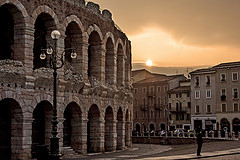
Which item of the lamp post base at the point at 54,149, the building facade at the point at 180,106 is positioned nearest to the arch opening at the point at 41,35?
the lamp post base at the point at 54,149

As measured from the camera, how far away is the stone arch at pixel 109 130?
3731 centimetres

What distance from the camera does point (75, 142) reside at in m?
33.0

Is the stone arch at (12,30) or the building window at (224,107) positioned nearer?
the stone arch at (12,30)

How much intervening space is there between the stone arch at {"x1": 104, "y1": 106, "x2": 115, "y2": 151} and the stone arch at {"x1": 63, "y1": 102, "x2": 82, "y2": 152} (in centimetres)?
468

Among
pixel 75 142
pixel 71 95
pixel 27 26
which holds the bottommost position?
pixel 75 142

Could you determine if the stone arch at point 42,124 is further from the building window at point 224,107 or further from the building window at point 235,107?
the building window at point 224,107

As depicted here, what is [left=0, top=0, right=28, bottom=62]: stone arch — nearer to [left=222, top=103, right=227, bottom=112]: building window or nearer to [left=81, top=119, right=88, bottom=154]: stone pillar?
[left=81, top=119, right=88, bottom=154]: stone pillar

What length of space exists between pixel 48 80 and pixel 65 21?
Result: 455 cm

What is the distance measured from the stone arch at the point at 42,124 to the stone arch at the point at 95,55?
6159mm

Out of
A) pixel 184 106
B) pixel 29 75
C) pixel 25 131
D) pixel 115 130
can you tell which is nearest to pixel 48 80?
pixel 29 75

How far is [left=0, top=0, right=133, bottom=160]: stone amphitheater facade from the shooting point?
2731cm

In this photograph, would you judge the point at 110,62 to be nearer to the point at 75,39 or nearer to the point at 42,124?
the point at 75,39

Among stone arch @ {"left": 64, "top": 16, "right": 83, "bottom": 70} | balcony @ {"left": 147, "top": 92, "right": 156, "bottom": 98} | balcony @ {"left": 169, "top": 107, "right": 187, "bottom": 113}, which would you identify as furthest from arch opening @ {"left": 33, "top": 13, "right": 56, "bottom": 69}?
balcony @ {"left": 147, "top": 92, "right": 156, "bottom": 98}

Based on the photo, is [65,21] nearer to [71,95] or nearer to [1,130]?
[71,95]
